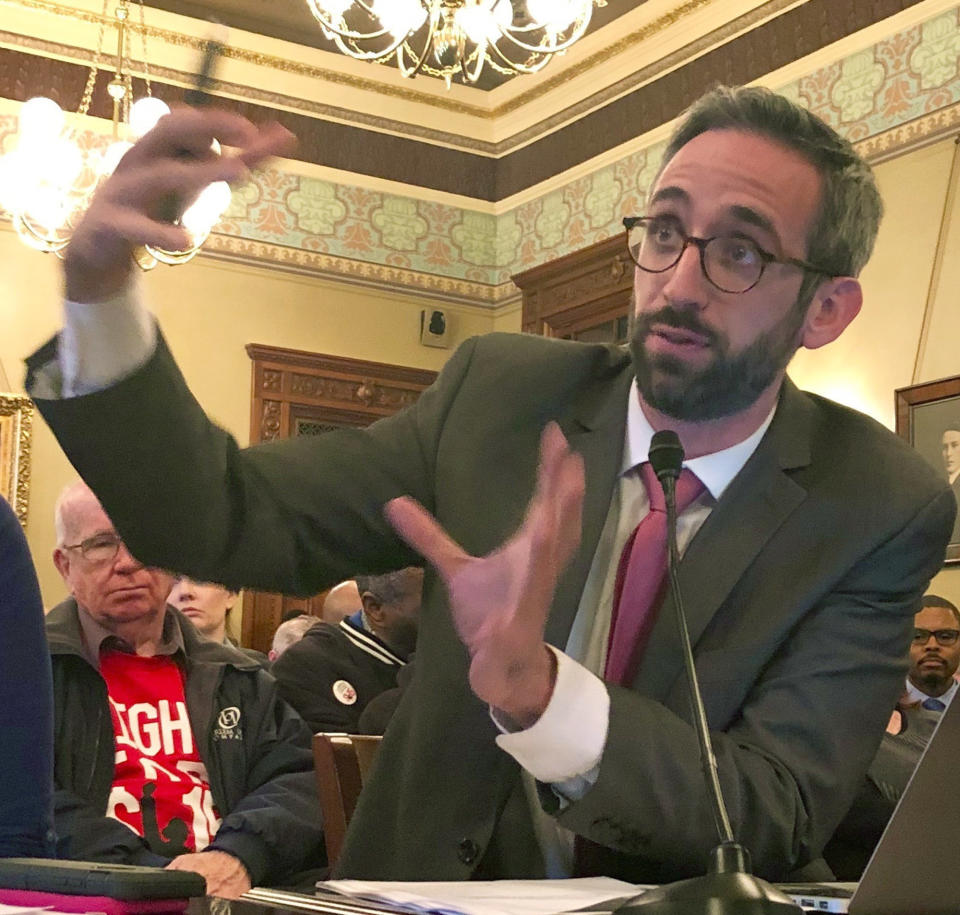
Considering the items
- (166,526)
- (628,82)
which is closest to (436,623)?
(166,526)

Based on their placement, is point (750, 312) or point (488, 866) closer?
point (488, 866)

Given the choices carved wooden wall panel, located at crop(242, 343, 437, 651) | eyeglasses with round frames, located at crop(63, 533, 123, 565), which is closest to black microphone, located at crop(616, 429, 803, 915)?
eyeglasses with round frames, located at crop(63, 533, 123, 565)

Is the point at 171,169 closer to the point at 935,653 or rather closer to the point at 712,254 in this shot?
the point at 712,254

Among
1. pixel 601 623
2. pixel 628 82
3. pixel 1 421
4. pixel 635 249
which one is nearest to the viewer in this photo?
pixel 601 623

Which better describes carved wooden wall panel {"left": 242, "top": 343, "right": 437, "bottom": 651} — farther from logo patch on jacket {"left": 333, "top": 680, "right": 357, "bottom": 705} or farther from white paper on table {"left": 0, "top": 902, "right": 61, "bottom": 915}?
white paper on table {"left": 0, "top": 902, "right": 61, "bottom": 915}

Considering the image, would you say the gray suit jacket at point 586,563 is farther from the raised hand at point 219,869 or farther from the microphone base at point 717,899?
the raised hand at point 219,869

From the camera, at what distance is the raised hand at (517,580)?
1.05 metres

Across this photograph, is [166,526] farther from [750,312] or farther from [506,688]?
[750,312]

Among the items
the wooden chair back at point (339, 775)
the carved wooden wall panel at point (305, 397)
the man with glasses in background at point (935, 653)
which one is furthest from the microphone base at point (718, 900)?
the carved wooden wall panel at point (305, 397)

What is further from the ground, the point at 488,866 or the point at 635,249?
the point at 635,249

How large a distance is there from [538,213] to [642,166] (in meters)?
0.93

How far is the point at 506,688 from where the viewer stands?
3.61 feet

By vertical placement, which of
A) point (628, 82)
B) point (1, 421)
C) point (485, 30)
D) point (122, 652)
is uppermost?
point (628, 82)

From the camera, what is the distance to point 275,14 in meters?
7.14
